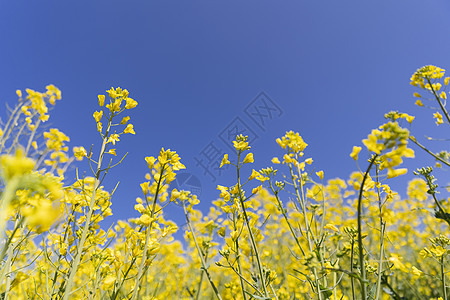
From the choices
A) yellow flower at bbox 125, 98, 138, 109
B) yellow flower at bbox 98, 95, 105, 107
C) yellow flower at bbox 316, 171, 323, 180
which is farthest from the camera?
yellow flower at bbox 316, 171, 323, 180

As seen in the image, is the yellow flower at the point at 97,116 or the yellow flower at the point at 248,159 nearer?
the yellow flower at the point at 97,116

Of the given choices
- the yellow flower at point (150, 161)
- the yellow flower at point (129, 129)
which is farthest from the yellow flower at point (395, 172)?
the yellow flower at point (129, 129)

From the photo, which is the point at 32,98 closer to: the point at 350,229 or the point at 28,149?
the point at 28,149

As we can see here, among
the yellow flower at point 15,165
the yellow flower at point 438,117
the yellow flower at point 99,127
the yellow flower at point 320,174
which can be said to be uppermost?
the yellow flower at point 438,117

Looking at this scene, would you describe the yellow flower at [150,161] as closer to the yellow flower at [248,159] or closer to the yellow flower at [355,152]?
the yellow flower at [248,159]

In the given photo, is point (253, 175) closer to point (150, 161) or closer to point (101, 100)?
point (150, 161)

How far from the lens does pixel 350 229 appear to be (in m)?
2.11

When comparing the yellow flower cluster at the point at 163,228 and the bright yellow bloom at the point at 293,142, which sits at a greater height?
the bright yellow bloom at the point at 293,142

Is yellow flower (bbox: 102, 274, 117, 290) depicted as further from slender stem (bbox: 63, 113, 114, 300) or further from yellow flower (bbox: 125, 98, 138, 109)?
yellow flower (bbox: 125, 98, 138, 109)

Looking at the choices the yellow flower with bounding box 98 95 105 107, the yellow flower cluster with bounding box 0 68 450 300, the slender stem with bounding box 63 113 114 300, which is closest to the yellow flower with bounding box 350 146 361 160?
the yellow flower cluster with bounding box 0 68 450 300

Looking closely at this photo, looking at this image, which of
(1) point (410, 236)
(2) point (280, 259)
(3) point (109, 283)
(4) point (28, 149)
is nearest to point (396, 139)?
(3) point (109, 283)

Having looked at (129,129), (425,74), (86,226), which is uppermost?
(425,74)

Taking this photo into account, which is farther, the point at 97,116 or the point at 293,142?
the point at 293,142

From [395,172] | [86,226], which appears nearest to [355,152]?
[395,172]
